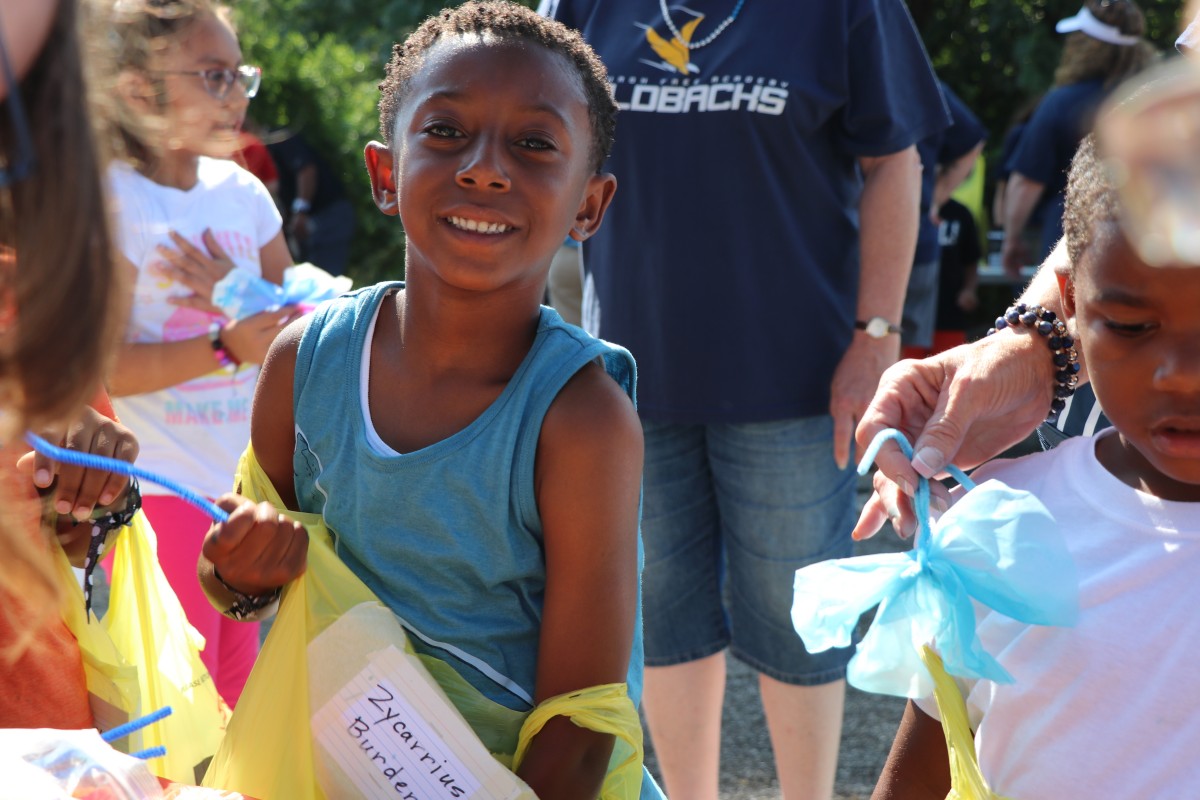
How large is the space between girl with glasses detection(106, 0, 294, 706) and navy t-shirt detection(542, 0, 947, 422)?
0.90m

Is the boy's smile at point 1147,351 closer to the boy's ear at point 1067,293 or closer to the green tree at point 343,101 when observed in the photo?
the boy's ear at point 1067,293

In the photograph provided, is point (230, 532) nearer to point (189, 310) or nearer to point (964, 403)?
point (964, 403)

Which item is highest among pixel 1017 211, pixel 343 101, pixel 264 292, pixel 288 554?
pixel 288 554

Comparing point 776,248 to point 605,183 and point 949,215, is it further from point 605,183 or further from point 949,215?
point 949,215

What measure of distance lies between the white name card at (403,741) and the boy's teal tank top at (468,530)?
142mm

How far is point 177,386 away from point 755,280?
142 cm

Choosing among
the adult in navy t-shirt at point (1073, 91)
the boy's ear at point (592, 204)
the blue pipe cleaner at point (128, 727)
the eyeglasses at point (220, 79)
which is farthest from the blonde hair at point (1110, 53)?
the blue pipe cleaner at point (128, 727)

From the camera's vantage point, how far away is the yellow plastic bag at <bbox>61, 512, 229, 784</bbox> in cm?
189

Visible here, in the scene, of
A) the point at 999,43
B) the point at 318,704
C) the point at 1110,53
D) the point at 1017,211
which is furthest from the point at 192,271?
the point at 999,43

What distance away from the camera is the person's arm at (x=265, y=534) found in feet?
5.65

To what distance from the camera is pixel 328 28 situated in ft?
48.8

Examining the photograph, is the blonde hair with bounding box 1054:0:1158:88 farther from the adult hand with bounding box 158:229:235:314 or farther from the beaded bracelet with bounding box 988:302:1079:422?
the beaded bracelet with bounding box 988:302:1079:422

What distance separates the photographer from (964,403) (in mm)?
1734

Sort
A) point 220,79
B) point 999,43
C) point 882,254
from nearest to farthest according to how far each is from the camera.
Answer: point 882,254, point 220,79, point 999,43
